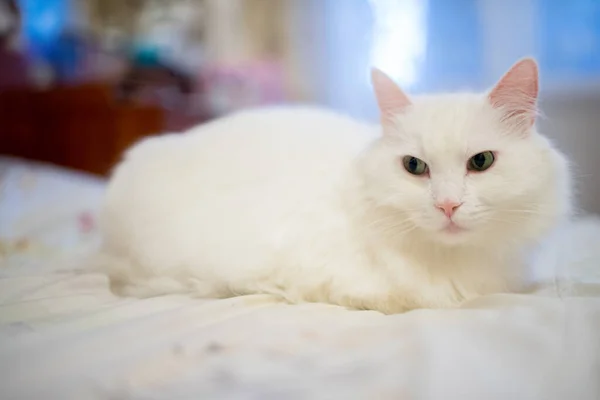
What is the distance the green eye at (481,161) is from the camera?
89 centimetres

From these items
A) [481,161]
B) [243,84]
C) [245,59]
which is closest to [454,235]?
[481,161]

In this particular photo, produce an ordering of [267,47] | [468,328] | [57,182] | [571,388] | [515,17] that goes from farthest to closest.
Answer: [267,47], [515,17], [57,182], [468,328], [571,388]

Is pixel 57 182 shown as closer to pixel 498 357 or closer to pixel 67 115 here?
pixel 67 115

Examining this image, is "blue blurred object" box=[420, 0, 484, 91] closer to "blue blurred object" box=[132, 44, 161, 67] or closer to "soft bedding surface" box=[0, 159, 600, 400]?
"blue blurred object" box=[132, 44, 161, 67]

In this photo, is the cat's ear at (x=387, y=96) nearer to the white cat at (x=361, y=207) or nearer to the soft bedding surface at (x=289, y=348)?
the white cat at (x=361, y=207)

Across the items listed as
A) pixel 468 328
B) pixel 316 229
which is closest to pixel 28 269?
pixel 316 229

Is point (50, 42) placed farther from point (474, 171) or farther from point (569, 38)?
point (474, 171)

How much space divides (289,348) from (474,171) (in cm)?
42

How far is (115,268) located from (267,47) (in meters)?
2.36

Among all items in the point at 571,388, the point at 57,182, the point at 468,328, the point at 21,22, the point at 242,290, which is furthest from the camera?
the point at 21,22

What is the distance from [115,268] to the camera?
1.24 m

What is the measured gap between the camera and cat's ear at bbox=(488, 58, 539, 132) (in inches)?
35.7

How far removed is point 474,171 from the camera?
2.93ft

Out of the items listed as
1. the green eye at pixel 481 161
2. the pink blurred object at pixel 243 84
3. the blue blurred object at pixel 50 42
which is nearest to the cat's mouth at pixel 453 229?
the green eye at pixel 481 161
